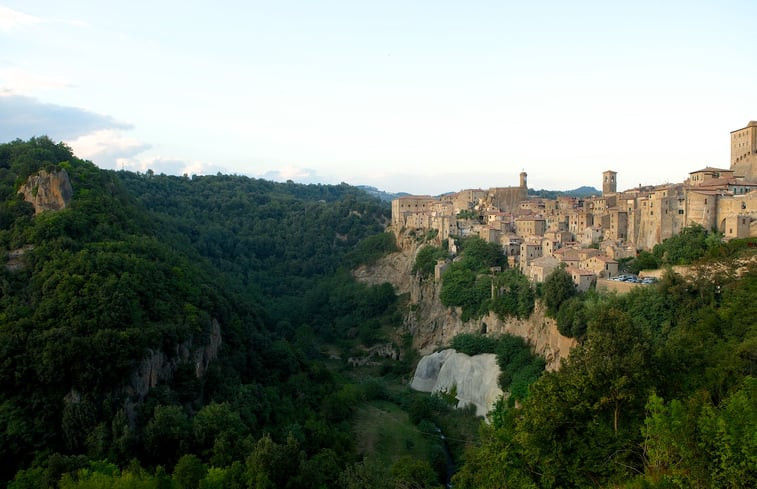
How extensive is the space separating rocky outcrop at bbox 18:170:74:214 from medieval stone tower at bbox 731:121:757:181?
51386mm

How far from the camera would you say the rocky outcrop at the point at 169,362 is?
3044cm

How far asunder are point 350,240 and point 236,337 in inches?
1902

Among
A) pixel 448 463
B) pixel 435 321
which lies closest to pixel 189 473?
pixel 448 463

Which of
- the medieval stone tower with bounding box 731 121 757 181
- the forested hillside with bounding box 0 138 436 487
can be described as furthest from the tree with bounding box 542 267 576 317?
the medieval stone tower with bounding box 731 121 757 181

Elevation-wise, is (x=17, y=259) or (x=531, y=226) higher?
(x=531, y=226)

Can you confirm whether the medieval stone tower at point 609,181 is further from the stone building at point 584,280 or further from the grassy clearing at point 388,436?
the grassy clearing at point 388,436

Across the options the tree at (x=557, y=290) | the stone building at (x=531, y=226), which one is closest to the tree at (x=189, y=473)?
the tree at (x=557, y=290)

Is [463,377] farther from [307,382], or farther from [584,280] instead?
[307,382]

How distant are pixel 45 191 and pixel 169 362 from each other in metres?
16.0

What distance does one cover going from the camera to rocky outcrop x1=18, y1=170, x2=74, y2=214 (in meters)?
40.0

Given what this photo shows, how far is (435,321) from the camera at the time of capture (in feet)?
200

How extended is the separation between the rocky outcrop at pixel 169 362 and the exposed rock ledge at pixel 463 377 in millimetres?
19195

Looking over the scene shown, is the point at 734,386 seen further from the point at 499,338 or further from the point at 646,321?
the point at 499,338

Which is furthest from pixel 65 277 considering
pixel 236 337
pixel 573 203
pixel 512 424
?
pixel 573 203
